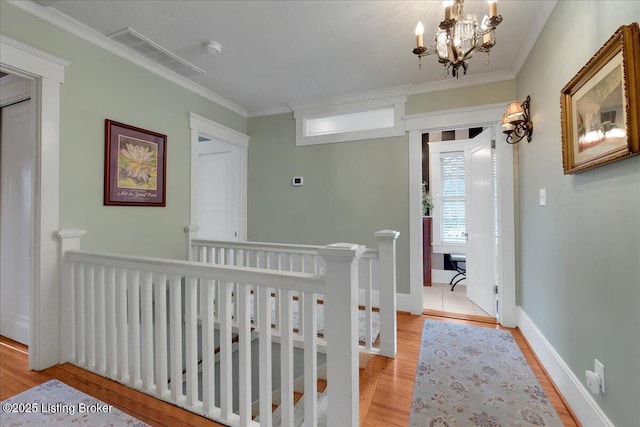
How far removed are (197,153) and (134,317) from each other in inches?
75.4

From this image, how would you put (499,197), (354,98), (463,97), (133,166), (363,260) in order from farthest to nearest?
(354,98), (463,97), (499,197), (363,260), (133,166)

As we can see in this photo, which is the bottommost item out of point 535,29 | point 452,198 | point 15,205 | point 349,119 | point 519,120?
point 15,205

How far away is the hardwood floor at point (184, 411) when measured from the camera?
1.56m

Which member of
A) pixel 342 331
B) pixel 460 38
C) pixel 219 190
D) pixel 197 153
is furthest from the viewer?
pixel 219 190

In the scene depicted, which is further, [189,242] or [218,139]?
[218,139]

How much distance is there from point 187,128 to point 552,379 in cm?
371

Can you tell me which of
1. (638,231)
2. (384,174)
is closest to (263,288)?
(638,231)

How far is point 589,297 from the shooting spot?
4.89 ft

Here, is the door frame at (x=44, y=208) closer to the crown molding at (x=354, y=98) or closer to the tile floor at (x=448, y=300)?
the crown molding at (x=354, y=98)

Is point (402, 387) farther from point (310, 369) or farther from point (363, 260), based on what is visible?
point (363, 260)

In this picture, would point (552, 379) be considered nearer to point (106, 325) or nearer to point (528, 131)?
point (528, 131)

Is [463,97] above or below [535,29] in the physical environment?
below

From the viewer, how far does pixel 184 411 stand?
158 cm

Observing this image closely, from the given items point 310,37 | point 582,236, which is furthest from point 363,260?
point 310,37
